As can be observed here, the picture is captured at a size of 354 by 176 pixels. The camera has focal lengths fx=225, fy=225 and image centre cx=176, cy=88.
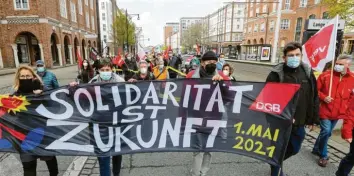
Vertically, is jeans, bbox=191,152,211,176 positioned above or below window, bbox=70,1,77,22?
below

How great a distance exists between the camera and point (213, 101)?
2.99 metres

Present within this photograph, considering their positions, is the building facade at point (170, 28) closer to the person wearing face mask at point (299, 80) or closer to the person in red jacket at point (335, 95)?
the person in red jacket at point (335, 95)

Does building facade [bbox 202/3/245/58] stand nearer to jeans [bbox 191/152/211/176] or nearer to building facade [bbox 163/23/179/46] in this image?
jeans [bbox 191/152/211/176]

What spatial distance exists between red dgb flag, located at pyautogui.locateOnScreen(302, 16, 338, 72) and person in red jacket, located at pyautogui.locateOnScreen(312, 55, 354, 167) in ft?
0.53

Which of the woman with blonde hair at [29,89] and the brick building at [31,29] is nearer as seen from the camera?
the woman with blonde hair at [29,89]

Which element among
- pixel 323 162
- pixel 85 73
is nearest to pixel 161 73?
pixel 85 73

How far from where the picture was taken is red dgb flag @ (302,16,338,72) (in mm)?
3508

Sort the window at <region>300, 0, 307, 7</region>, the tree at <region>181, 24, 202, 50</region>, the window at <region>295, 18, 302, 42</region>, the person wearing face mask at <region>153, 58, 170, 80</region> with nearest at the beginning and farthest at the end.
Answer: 1. the person wearing face mask at <region>153, 58, 170, 80</region>
2. the window at <region>300, 0, 307, 7</region>
3. the window at <region>295, 18, 302, 42</region>
4. the tree at <region>181, 24, 202, 50</region>

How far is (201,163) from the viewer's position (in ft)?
10.2

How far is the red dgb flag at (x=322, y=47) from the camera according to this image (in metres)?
3.51

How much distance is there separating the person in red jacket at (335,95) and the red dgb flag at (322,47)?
161 millimetres

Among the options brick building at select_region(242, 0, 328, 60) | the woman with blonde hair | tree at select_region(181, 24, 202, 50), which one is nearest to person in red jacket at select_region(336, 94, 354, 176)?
the woman with blonde hair

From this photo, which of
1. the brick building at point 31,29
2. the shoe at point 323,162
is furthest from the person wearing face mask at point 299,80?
the brick building at point 31,29

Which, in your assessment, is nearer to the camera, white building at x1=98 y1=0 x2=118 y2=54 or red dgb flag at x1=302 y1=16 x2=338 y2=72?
red dgb flag at x1=302 y1=16 x2=338 y2=72
